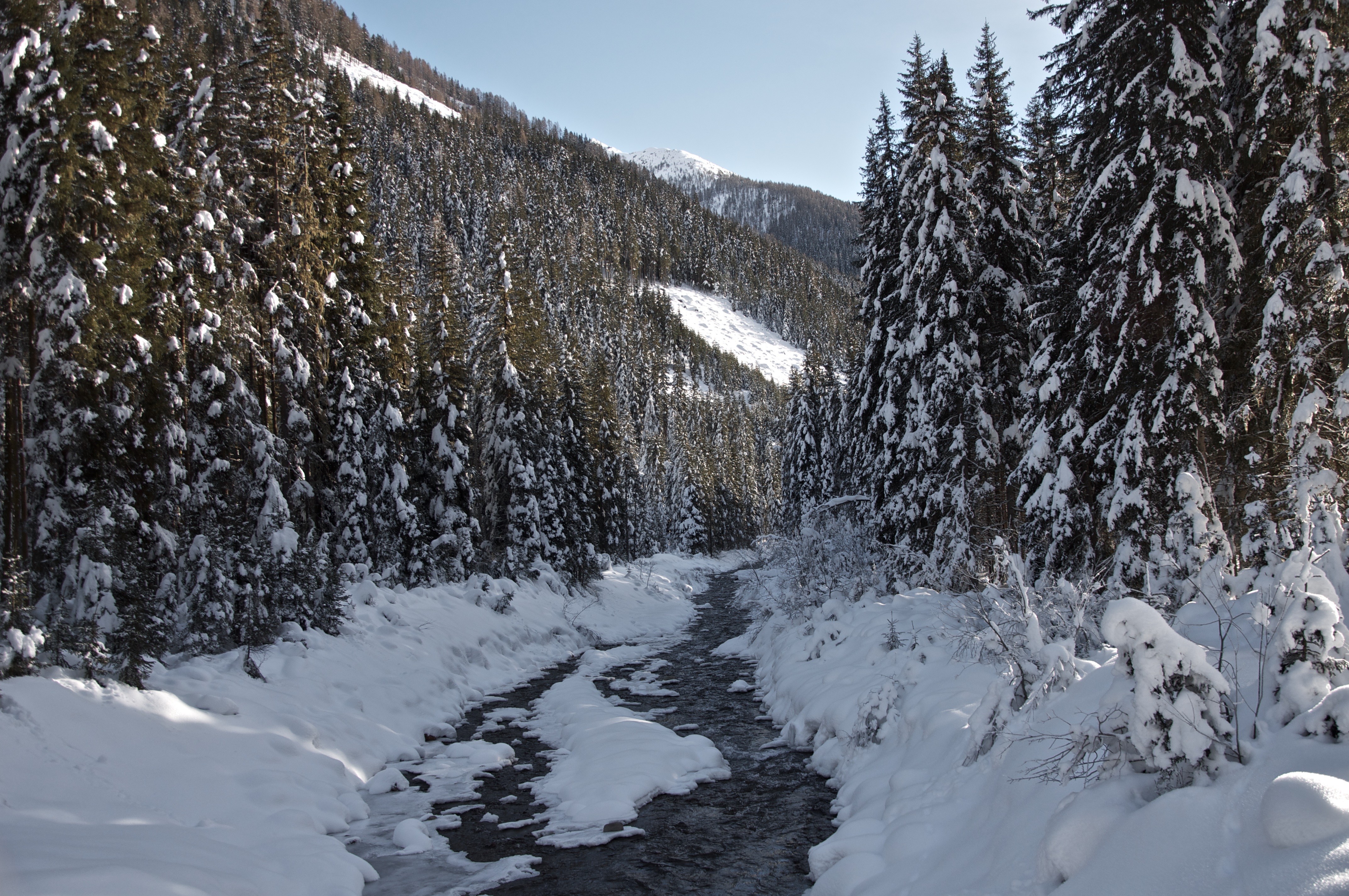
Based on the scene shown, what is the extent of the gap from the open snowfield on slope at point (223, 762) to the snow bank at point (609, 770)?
1284 millimetres

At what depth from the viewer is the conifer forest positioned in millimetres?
5012

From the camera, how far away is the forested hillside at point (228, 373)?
444 inches

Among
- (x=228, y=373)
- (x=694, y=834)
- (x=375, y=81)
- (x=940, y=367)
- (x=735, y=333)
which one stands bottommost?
(x=694, y=834)

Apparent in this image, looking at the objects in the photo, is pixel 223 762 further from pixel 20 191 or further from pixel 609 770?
pixel 20 191

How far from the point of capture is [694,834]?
26.2 feet

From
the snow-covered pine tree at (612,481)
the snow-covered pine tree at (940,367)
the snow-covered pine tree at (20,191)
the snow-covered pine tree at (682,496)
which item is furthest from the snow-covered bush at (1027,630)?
the snow-covered pine tree at (682,496)

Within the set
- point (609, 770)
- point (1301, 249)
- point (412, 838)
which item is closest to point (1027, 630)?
point (609, 770)

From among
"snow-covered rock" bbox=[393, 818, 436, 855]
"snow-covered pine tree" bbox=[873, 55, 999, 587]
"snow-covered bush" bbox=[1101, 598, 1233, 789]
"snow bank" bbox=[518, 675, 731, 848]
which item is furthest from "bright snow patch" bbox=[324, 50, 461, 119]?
"snow-covered bush" bbox=[1101, 598, 1233, 789]

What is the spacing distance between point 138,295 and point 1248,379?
17.8 m

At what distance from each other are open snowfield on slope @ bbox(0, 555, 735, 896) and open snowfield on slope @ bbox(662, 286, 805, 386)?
408 feet

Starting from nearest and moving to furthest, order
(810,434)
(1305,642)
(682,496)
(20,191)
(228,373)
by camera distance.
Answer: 1. (1305,642)
2. (20,191)
3. (228,373)
4. (810,434)
5. (682,496)

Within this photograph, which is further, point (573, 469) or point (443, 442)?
point (573, 469)

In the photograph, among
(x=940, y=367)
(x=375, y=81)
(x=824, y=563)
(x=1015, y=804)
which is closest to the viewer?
(x=1015, y=804)

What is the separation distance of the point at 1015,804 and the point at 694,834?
3.99 metres
